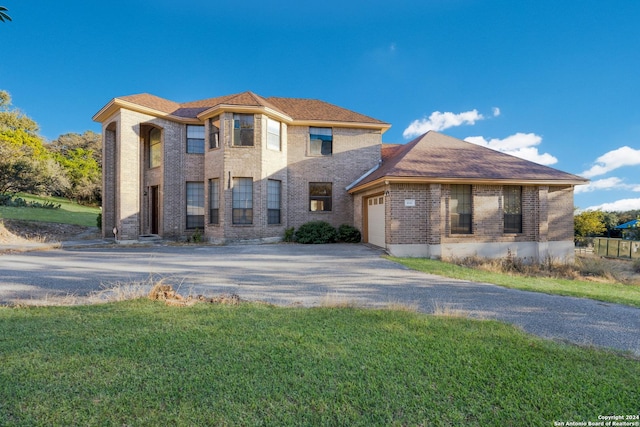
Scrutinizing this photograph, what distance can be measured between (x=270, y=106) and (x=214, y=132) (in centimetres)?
317

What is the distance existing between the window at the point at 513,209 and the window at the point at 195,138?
15.0 m

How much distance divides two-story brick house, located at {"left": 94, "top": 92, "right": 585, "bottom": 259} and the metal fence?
1220 centimetres

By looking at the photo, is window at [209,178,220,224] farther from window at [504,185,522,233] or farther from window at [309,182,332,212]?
window at [504,185,522,233]

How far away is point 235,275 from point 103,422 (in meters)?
5.33

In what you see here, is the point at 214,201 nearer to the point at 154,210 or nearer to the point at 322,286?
the point at 154,210

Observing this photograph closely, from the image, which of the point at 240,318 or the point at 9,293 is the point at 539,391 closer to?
the point at 240,318

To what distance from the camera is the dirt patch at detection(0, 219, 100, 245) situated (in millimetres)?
14125

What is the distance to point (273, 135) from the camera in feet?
50.5

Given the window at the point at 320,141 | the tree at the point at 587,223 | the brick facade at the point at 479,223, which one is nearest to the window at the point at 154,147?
the window at the point at 320,141

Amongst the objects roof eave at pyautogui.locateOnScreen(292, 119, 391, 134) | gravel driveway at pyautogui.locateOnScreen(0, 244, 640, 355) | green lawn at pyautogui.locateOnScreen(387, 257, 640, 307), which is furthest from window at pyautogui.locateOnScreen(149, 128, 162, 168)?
green lawn at pyautogui.locateOnScreen(387, 257, 640, 307)

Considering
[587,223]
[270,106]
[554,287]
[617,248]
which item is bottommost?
[617,248]

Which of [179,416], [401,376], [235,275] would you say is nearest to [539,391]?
[401,376]

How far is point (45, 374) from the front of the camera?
2660 mm

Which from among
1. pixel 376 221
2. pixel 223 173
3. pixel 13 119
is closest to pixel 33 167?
pixel 13 119
